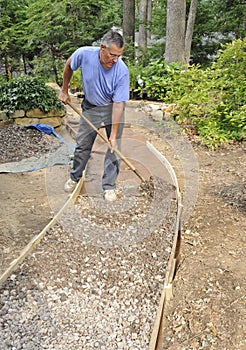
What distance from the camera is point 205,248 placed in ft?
9.14

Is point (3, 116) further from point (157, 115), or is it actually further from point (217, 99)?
point (217, 99)

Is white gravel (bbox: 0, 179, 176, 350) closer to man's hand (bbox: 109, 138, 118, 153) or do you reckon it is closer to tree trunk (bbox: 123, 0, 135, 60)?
man's hand (bbox: 109, 138, 118, 153)

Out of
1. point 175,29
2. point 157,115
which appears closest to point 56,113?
point 157,115

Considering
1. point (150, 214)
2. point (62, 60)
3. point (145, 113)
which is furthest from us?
point (62, 60)

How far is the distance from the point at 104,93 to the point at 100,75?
18 centimetres

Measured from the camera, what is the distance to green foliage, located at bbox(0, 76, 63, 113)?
17.9ft

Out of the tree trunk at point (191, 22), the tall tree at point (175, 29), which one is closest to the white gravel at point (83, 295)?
the tall tree at point (175, 29)

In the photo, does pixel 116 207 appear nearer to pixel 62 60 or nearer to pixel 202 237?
pixel 202 237

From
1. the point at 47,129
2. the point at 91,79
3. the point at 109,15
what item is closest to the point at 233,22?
the point at 109,15

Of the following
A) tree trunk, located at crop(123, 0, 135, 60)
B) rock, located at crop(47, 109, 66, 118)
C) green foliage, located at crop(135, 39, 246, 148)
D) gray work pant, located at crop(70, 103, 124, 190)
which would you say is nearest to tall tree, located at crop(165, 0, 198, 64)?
green foliage, located at crop(135, 39, 246, 148)

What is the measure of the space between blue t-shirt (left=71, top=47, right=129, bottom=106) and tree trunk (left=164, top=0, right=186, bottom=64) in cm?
433

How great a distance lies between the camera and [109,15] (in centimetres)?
1045

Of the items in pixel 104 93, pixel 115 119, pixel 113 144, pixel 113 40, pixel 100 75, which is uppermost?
pixel 113 40

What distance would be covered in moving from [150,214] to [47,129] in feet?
9.60
